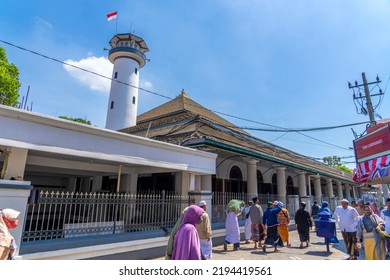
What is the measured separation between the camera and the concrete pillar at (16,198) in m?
4.36

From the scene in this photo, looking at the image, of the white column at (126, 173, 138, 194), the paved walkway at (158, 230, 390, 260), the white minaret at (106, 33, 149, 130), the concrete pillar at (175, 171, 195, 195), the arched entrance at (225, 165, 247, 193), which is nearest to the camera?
the paved walkway at (158, 230, 390, 260)

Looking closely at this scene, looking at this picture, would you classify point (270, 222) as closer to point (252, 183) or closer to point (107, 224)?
point (252, 183)

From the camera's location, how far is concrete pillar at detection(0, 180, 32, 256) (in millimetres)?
4355

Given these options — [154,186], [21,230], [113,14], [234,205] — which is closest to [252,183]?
[234,205]

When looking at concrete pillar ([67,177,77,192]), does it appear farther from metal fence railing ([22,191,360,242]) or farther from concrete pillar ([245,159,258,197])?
concrete pillar ([245,159,258,197])

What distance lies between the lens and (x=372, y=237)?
226 inches

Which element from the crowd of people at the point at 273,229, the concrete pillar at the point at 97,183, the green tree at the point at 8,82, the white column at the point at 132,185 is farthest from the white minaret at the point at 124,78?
the crowd of people at the point at 273,229

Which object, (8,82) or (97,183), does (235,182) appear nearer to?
(97,183)

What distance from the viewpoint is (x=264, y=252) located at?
7.45 meters

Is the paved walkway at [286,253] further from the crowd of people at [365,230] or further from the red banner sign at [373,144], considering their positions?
the red banner sign at [373,144]

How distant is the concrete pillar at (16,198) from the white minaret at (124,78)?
19.0 metres

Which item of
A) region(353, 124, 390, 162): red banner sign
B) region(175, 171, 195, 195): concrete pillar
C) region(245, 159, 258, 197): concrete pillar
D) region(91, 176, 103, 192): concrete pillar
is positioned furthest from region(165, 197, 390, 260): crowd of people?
region(91, 176, 103, 192): concrete pillar

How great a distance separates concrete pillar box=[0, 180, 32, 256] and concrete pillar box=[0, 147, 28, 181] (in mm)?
875

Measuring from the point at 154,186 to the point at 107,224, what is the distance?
4.62 m
